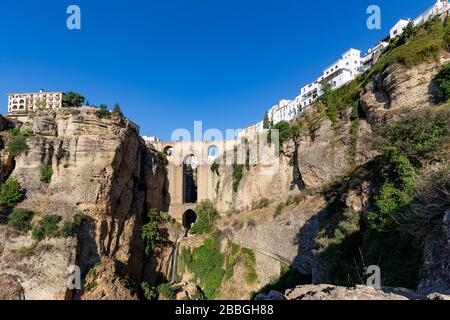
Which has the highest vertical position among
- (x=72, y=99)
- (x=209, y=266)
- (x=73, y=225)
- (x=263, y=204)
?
(x=72, y=99)

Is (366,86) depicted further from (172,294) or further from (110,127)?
(172,294)

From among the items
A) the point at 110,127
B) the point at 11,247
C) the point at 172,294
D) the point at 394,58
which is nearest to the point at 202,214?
the point at 172,294

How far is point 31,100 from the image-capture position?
53156 millimetres

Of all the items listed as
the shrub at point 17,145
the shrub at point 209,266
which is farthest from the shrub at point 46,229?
the shrub at point 209,266

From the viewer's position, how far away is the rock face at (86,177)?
22.2 meters

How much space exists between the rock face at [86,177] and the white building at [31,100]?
27.0 meters

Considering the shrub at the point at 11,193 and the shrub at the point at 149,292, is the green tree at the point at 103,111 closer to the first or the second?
the shrub at the point at 11,193

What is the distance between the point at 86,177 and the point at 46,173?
2752 mm

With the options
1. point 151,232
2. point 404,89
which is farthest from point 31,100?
point 404,89

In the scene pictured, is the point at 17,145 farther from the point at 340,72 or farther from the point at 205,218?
the point at 340,72

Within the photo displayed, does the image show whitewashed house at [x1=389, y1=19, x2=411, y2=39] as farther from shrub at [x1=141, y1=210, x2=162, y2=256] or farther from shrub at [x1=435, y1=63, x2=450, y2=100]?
shrub at [x1=141, y1=210, x2=162, y2=256]

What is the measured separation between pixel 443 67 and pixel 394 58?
9.33ft

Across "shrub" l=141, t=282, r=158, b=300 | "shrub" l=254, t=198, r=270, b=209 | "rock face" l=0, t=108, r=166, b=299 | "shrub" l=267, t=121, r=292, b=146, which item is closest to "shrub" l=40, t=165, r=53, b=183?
"rock face" l=0, t=108, r=166, b=299

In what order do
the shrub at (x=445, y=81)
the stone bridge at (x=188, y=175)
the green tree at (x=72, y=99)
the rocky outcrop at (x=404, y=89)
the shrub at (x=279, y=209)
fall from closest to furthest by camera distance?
the shrub at (x=445, y=81) → the rocky outcrop at (x=404, y=89) → the shrub at (x=279, y=209) → the green tree at (x=72, y=99) → the stone bridge at (x=188, y=175)
